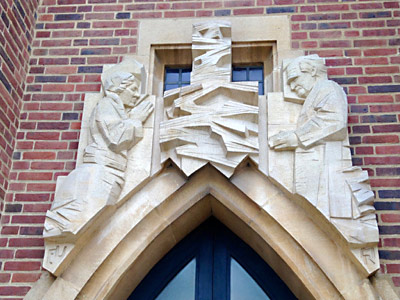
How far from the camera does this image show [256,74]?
199 inches

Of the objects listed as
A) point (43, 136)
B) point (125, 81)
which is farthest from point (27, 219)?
point (125, 81)

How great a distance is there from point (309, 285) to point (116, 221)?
1.42m

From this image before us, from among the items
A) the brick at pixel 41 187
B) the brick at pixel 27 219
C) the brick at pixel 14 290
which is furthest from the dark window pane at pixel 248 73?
the brick at pixel 14 290

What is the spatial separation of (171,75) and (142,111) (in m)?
0.82

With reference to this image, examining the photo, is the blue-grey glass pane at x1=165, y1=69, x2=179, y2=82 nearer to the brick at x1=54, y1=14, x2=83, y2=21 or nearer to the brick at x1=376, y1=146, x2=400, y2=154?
the brick at x1=54, y1=14, x2=83, y2=21

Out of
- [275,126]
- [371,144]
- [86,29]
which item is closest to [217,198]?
[275,126]

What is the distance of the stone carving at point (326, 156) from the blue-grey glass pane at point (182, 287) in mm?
1143

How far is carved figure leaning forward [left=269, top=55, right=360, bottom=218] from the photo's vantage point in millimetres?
3895

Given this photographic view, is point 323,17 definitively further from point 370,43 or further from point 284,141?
point 284,141

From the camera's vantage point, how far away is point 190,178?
167 inches

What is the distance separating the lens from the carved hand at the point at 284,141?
415 cm

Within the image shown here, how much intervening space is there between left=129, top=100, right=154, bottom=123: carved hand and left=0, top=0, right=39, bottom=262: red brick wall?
99 cm

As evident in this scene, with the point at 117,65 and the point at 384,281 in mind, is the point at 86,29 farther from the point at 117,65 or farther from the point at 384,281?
the point at 384,281

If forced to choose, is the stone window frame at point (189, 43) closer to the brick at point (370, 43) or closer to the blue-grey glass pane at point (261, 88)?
the blue-grey glass pane at point (261, 88)
